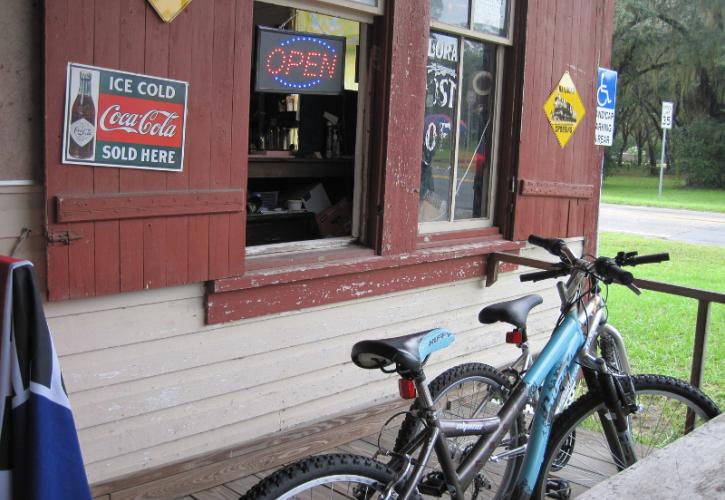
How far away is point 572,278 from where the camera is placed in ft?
9.64

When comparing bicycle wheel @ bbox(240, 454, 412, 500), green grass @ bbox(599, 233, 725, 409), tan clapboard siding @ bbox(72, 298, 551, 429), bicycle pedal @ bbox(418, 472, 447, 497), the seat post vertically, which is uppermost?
the seat post

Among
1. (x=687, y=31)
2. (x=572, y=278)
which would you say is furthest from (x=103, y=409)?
(x=687, y=31)

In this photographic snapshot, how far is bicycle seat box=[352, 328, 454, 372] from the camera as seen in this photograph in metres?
2.13

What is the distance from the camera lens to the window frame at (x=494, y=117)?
14.0ft

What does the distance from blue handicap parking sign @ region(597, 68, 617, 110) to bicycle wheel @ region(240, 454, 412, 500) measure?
403cm

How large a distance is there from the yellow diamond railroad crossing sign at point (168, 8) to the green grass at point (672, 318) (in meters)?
4.19

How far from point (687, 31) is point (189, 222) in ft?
87.5

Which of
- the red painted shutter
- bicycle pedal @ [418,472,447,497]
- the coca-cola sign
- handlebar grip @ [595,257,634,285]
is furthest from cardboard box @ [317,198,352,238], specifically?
bicycle pedal @ [418,472,447,497]

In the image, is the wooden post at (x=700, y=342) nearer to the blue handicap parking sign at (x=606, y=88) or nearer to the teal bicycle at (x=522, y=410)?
the teal bicycle at (x=522, y=410)

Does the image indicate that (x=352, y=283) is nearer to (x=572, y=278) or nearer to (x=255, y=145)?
(x=572, y=278)

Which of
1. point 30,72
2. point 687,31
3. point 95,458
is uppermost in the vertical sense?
point 687,31

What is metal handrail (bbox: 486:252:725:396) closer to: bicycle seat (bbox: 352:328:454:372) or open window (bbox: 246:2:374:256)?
open window (bbox: 246:2:374:256)

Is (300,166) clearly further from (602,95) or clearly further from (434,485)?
(434,485)

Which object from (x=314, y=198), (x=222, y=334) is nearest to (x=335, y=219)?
(x=314, y=198)
